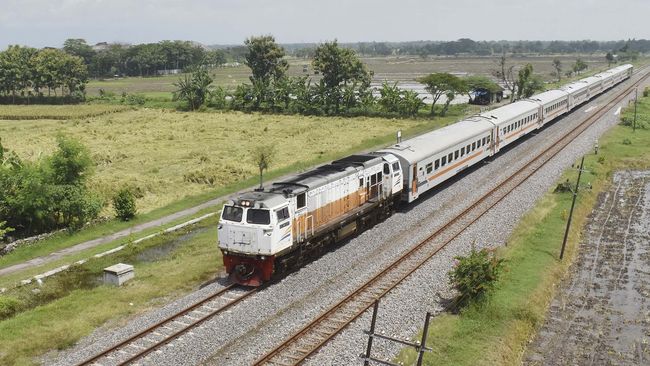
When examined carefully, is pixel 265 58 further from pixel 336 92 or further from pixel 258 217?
pixel 258 217

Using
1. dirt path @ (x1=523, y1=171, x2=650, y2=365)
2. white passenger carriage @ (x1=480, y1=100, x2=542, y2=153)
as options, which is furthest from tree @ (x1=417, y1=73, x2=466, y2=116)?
dirt path @ (x1=523, y1=171, x2=650, y2=365)

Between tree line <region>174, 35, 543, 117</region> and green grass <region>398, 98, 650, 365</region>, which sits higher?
tree line <region>174, 35, 543, 117</region>

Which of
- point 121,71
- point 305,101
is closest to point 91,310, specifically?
point 305,101

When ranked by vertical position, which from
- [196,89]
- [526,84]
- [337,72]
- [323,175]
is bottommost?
[323,175]

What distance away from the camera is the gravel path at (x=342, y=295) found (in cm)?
1841

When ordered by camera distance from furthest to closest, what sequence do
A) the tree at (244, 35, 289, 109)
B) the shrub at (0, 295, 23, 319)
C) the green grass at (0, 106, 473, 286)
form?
the tree at (244, 35, 289, 109)
the green grass at (0, 106, 473, 286)
the shrub at (0, 295, 23, 319)

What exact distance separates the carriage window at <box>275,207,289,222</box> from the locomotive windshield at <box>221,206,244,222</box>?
1.53m

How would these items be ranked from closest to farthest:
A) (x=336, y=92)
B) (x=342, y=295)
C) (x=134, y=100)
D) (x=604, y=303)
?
(x=342, y=295)
(x=604, y=303)
(x=336, y=92)
(x=134, y=100)

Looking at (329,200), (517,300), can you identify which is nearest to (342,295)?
(329,200)

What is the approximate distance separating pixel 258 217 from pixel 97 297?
25.4 ft

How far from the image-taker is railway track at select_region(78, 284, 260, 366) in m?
18.0

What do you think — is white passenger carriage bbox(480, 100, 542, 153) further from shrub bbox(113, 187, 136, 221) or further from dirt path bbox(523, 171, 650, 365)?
shrub bbox(113, 187, 136, 221)

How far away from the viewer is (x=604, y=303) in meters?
23.9

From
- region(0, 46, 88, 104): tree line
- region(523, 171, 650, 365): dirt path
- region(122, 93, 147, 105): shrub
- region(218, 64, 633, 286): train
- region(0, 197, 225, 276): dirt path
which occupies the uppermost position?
region(0, 46, 88, 104): tree line
